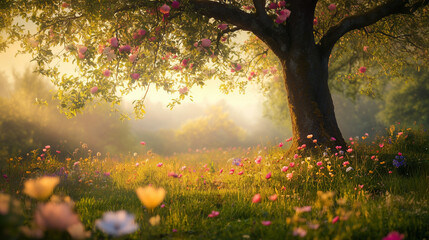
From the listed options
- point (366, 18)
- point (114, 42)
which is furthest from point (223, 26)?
point (366, 18)

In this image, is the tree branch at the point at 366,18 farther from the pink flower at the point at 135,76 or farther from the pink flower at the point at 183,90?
the pink flower at the point at 135,76

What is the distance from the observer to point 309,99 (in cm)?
597

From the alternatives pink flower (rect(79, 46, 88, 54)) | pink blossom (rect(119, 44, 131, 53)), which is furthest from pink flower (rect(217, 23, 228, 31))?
pink flower (rect(79, 46, 88, 54))

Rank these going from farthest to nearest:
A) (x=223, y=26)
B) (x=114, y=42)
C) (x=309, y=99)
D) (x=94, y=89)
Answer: (x=223, y=26) < (x=309, y=99) < (x=94, y=89) < (x=114, y=42)

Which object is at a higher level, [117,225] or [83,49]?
[83,49]

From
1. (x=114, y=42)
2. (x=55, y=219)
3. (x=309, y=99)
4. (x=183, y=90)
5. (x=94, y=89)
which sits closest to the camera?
(x=55, y=219)

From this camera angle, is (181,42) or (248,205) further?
(181,42)

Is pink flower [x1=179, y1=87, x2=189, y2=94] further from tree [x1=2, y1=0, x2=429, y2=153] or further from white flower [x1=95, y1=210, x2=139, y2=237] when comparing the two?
white flower [x1=95, y1=210, x2=139, y2=237]

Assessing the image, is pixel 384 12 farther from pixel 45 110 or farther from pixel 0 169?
pixel 45 110

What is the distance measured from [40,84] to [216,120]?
1513 cm

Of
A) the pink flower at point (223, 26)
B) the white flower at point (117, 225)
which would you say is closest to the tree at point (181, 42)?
the pink flower at point (223, 26)

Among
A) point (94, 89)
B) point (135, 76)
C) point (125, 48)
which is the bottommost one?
point (94, 89)

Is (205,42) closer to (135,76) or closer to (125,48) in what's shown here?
(125,48)

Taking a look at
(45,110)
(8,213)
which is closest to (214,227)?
(8,213)
